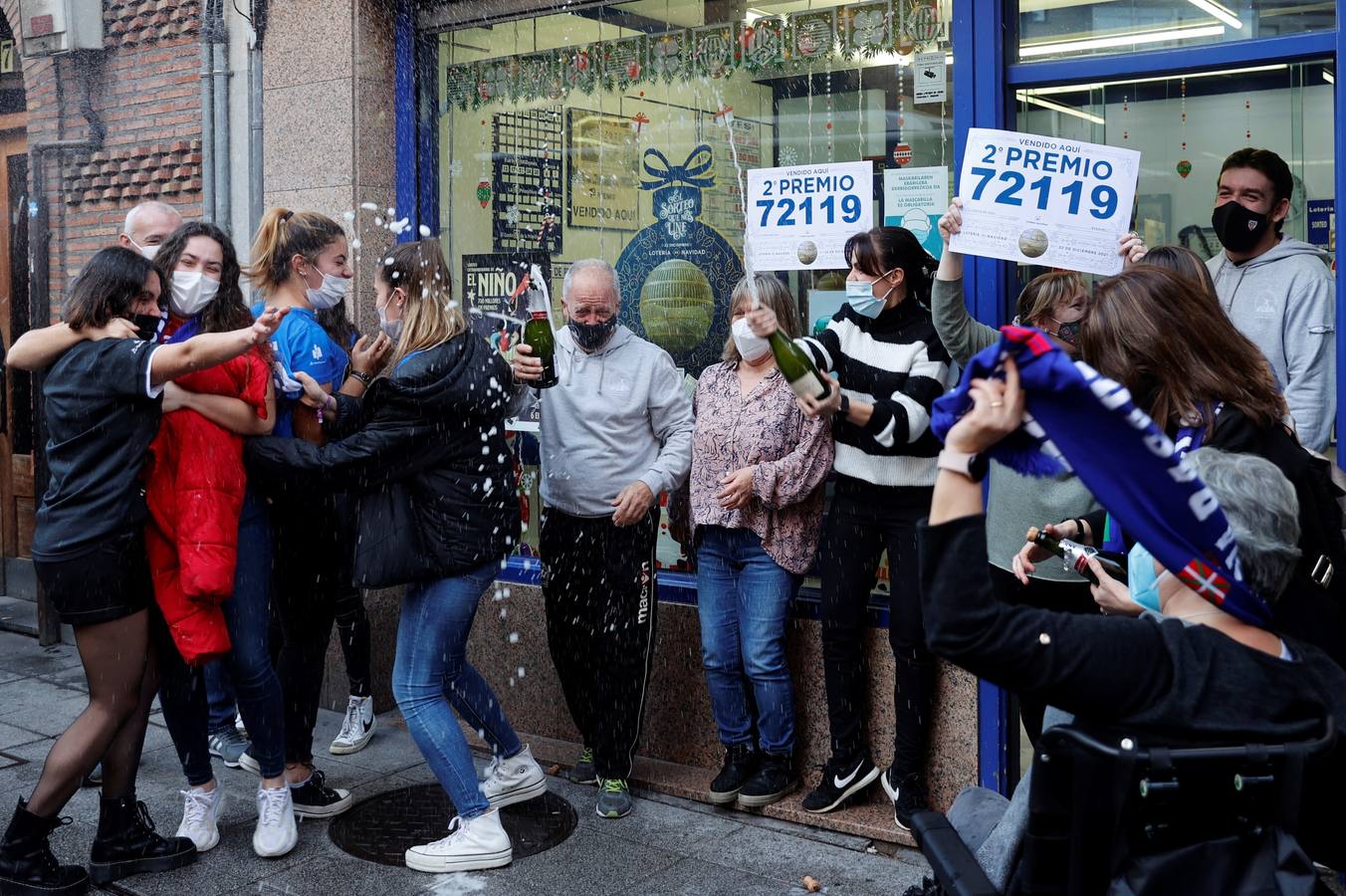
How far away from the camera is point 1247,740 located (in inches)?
90.9

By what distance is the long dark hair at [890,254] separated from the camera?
483cm

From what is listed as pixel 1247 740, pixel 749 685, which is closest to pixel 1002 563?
pixel 749 685

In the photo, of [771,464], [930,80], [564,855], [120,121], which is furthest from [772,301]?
[120,121]

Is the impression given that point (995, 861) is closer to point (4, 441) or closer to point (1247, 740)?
point (1247, 740)

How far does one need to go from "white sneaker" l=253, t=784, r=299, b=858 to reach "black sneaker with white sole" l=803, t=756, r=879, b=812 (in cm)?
188

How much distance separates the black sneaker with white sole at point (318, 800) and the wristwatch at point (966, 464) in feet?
12.0

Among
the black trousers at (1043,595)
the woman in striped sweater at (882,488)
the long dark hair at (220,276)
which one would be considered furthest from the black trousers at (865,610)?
the long dark hair at (220,276)

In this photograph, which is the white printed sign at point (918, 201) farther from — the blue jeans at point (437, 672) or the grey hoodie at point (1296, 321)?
the blue jeans at point (437, 672)

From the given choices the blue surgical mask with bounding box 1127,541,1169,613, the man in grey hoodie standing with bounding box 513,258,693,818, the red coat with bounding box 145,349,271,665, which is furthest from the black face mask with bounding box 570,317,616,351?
the blue surgical mask with bounding box 1127,541,1169,613

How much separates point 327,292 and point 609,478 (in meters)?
1.29

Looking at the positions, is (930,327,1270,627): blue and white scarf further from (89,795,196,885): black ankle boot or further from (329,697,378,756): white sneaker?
(329,697,378,756): white sneaker

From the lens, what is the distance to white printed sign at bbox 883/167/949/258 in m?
5.30

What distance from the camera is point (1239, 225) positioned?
14.1ft

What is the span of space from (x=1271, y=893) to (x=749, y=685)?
3.28m
